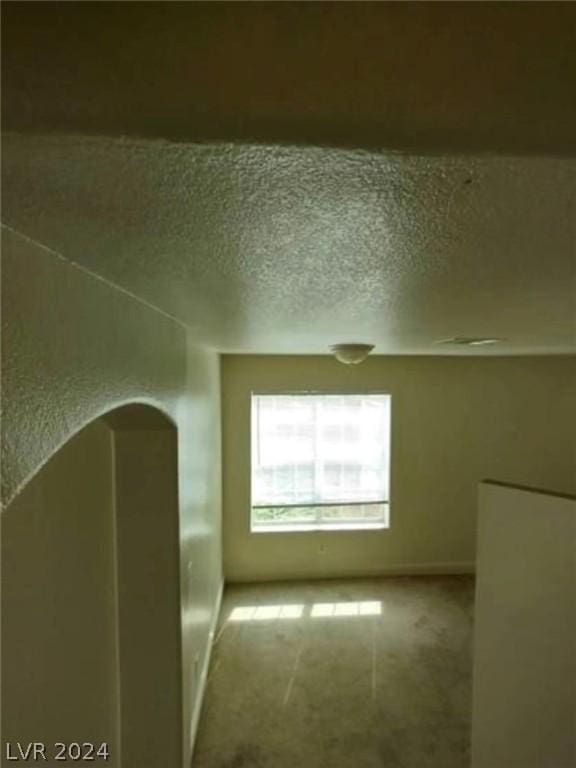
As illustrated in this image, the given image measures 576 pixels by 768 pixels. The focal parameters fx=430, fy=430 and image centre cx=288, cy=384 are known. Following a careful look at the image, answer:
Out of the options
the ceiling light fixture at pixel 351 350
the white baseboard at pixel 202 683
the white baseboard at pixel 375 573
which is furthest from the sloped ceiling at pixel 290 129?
the white baseboard at pixel 375 573

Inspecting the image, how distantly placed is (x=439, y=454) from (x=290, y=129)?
445cm

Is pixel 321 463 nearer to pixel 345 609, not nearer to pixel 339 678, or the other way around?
pixel 345 609

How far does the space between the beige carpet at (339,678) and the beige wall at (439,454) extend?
30cm

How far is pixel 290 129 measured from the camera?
391mm

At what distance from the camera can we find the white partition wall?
46.4 inches

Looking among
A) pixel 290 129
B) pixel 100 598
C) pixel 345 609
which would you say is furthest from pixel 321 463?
pixel 290 129

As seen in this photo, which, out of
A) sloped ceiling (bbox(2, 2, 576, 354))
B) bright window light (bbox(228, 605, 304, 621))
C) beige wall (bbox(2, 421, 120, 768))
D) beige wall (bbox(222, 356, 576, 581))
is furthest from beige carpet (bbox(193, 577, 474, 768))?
sloped ceiling (bbox(2, 2, 576, 354))

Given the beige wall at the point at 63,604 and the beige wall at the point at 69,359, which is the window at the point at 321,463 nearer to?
the beige wall at the point at 69,359

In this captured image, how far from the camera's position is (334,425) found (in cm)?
441

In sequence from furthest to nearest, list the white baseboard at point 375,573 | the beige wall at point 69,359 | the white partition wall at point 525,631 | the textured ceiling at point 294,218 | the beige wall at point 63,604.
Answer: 1. the white baseboard at point 375,573
2. the beige wall at point 63,604
3. the white partition wall at point 525,631
4. the beige wall at point 69,359
5. the textured ceiling at point 294,218

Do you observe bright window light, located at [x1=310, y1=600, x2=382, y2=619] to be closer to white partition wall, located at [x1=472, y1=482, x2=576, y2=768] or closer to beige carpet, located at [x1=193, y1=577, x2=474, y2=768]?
beige carpet, located at [x1=193, y1=577, x2=474, y2=768]

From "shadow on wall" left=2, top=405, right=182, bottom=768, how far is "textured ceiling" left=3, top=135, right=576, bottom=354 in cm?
79

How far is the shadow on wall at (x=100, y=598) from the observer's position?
4.96 ft

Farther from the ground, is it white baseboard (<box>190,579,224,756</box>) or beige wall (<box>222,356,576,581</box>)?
beige wall (<box>222,356,576,581</box>)
